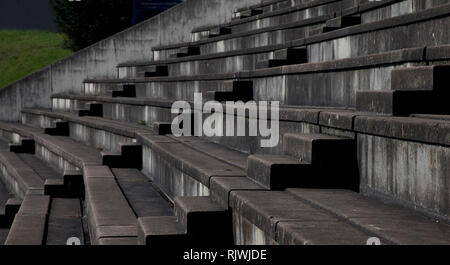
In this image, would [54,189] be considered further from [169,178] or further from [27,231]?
[27,231]

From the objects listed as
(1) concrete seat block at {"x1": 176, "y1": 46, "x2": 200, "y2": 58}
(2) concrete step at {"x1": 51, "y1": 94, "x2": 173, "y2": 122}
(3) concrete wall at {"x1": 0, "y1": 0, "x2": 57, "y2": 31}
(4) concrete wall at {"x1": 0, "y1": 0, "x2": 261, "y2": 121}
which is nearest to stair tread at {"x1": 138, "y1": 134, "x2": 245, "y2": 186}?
(2) concrete step at {"x1": 51, "y1": 94, "x2": 173, "y2": 122}

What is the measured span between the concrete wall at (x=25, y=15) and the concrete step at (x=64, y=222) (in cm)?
1983

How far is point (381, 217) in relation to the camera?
123 inches

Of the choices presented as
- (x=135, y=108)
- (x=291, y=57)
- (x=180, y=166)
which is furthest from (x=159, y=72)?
(x=180, y=166)

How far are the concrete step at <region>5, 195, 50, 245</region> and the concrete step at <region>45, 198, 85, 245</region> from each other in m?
0.05

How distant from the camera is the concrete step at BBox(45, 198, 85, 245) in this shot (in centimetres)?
510

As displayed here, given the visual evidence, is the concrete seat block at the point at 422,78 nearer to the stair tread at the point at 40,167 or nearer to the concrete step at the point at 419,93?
the concrete step at the point at 419,93

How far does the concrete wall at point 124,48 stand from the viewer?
1473 centimetres

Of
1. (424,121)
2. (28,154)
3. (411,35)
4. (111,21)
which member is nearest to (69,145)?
(28,154)

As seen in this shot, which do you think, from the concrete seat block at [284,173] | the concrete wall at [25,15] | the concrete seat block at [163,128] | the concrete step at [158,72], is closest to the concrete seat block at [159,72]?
the concrete step at [158,72]

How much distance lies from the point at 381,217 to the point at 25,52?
1966cm

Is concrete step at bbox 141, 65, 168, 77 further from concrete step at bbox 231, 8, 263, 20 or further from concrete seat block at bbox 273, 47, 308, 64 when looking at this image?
concrete seat block at bbox 273, 47, 308, 64

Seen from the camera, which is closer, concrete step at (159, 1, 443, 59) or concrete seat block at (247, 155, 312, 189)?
concrete seat block at (247, 155, 312, 189)

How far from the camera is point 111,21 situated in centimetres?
1997
